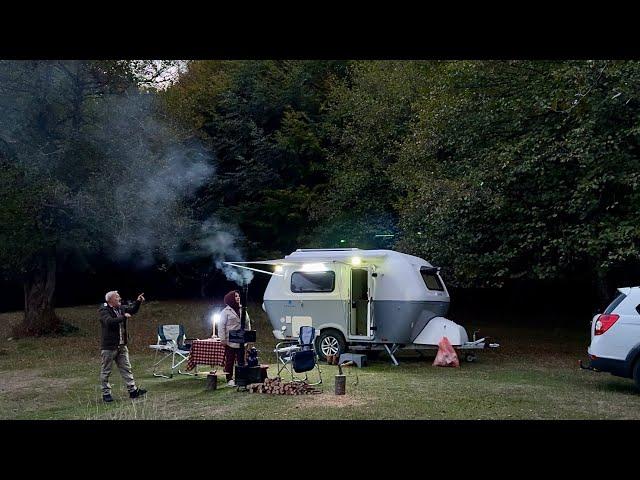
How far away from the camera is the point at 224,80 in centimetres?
2500

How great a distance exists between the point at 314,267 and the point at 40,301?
8.21 metres

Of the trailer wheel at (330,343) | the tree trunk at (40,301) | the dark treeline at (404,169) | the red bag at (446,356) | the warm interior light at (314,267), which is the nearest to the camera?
the red bag at (446,356)

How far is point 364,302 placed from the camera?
41.5ft

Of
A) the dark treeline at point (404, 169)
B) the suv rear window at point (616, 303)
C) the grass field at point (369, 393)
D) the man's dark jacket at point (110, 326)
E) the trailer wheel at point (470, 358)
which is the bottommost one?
the grass field at point (369, 393)

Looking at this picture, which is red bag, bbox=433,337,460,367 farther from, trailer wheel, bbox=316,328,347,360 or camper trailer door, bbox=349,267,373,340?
trailer wheel, bbox=316,328,347,360

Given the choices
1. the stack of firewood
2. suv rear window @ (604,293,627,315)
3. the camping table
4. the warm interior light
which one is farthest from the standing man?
suv rear window @ (604,293,627,315)

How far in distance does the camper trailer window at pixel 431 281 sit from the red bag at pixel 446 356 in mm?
1067

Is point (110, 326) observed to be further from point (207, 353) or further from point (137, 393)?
point (207, 353)

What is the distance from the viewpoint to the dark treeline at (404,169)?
12.2m

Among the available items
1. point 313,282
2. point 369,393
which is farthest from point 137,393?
point 313,282

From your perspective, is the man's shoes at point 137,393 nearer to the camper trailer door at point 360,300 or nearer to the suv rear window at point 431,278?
the camper trailer door at point 360,300

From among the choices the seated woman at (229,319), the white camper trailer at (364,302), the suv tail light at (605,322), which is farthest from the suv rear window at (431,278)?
the seated woman at (229,319)
